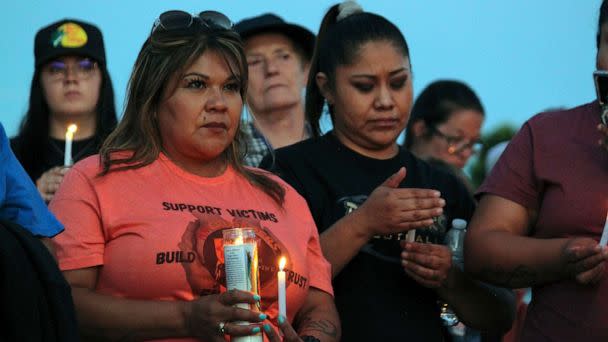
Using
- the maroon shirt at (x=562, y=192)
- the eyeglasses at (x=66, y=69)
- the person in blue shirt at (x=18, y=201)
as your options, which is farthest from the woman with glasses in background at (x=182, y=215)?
the eyeglasses at (x=66, y=69)

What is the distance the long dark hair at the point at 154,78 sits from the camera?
4105mm

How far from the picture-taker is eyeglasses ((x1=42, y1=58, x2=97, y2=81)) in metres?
5.64

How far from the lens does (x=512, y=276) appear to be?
4141 mm

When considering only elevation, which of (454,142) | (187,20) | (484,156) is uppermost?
(187,20)

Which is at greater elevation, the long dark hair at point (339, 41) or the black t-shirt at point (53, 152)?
the long dark hair at point (339, 41)

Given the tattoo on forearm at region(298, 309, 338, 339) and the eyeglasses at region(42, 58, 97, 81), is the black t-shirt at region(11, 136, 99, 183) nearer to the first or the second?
the eyeglasses at region(42, 58, 97, 81)

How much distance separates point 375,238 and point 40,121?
1822mm

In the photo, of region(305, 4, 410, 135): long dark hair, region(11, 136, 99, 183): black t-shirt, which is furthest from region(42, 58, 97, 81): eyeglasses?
Answer: region(305, 4, 410, 135): long dark hair

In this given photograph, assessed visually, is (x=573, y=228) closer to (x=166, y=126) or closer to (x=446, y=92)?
(x=166, y=126)

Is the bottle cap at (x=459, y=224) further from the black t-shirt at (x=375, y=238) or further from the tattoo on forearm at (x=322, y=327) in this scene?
the tattoo on forearm at (x=322, y=327)

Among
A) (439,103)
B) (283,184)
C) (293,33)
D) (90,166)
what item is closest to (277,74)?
(293,33)

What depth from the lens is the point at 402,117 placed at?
4.80 metres

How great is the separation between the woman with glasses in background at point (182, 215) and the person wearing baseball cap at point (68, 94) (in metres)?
1.37

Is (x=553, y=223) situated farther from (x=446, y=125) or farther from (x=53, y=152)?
(x=446, y=125)
